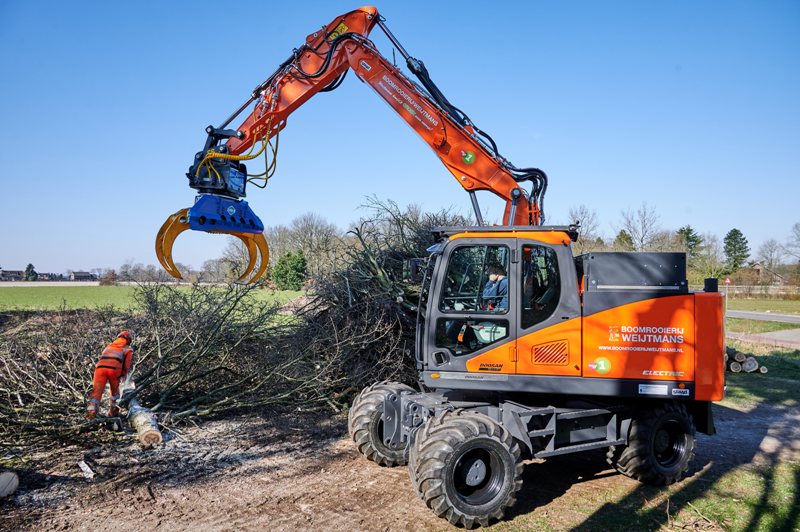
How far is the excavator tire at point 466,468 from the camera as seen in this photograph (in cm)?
448

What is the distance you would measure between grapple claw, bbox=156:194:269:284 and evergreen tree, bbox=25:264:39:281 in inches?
2203

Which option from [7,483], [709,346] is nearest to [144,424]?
[7,483]

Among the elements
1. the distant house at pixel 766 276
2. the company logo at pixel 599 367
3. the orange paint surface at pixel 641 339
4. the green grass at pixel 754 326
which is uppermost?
Result: the distant house at pixel 766 276

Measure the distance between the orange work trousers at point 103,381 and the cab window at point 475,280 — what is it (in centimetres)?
432

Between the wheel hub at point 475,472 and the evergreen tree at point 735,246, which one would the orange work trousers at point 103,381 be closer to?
the wheel hub at point 475,472

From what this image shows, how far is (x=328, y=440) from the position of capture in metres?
6.98

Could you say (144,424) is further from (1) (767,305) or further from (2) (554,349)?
(1) (767,305)

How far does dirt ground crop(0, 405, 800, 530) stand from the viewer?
462 cm

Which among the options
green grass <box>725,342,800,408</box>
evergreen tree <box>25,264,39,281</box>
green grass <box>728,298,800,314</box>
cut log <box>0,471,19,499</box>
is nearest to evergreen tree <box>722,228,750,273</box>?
green grass <box>728,298,800,314</box>

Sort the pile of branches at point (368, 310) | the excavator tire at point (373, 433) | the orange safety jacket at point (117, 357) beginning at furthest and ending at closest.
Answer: the pile of branches at point (368, 310) < the orange safety jacket at point (117, 357) < the excavator tire at point (373, 433)

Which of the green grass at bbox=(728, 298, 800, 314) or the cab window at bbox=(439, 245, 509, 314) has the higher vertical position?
the cab window at bbox=(439, 245, 509, 314)

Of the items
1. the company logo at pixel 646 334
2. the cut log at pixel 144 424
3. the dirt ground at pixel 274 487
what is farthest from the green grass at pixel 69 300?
the company logo at pixel 646 334

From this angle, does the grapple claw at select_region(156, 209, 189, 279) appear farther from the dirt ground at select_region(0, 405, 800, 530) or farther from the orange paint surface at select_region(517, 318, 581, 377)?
the orange paint surface at select_region(517, 318, 581, 377)

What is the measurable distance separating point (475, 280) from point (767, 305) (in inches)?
1346
